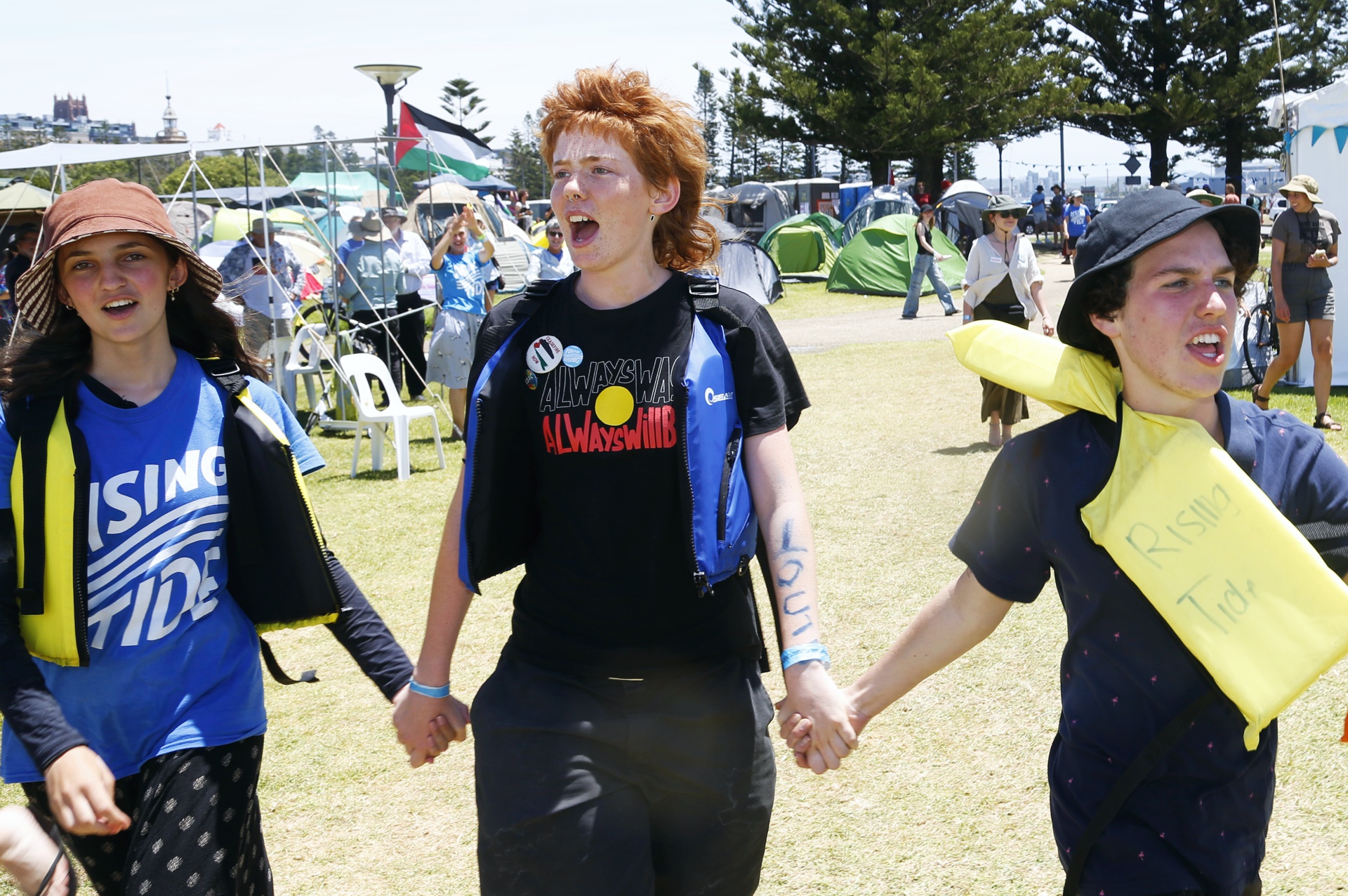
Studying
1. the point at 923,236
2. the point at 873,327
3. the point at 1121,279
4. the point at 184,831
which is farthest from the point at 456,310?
the point at 923,236

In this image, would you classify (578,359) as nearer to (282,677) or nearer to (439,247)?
(282,677)

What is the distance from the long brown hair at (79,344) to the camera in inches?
92.6

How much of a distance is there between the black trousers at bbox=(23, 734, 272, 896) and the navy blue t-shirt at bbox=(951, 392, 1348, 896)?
55.7 inches

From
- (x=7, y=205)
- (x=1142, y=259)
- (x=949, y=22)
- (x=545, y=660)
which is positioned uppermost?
(x=949, y=22)

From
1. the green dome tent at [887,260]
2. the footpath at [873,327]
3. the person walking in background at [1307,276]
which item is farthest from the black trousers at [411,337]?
the green dome tent at [887,260]

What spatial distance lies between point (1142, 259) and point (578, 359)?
3.34ft

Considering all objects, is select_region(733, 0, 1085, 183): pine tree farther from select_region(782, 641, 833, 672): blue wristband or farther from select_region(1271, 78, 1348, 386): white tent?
select_region(782, 641, 833, 672): blue wristband

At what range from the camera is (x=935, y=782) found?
13.7 ft

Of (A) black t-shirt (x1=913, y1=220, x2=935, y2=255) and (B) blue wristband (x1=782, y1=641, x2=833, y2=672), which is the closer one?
(B) blue wristband (x1=782, y1=641, x2=833, y2=672)

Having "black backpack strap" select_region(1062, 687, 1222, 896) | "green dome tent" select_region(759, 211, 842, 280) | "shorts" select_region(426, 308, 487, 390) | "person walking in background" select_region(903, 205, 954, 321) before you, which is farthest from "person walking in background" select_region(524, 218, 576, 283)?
"black backpack strap" select_region(1062, 687, 1222, 896)

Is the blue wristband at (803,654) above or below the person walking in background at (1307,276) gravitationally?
below

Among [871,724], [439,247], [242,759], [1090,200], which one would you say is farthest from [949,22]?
[242,759]

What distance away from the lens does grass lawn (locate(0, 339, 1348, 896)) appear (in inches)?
144

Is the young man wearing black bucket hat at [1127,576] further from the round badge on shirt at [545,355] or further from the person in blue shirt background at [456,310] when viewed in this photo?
the person in blue shirt background at [456,310]
